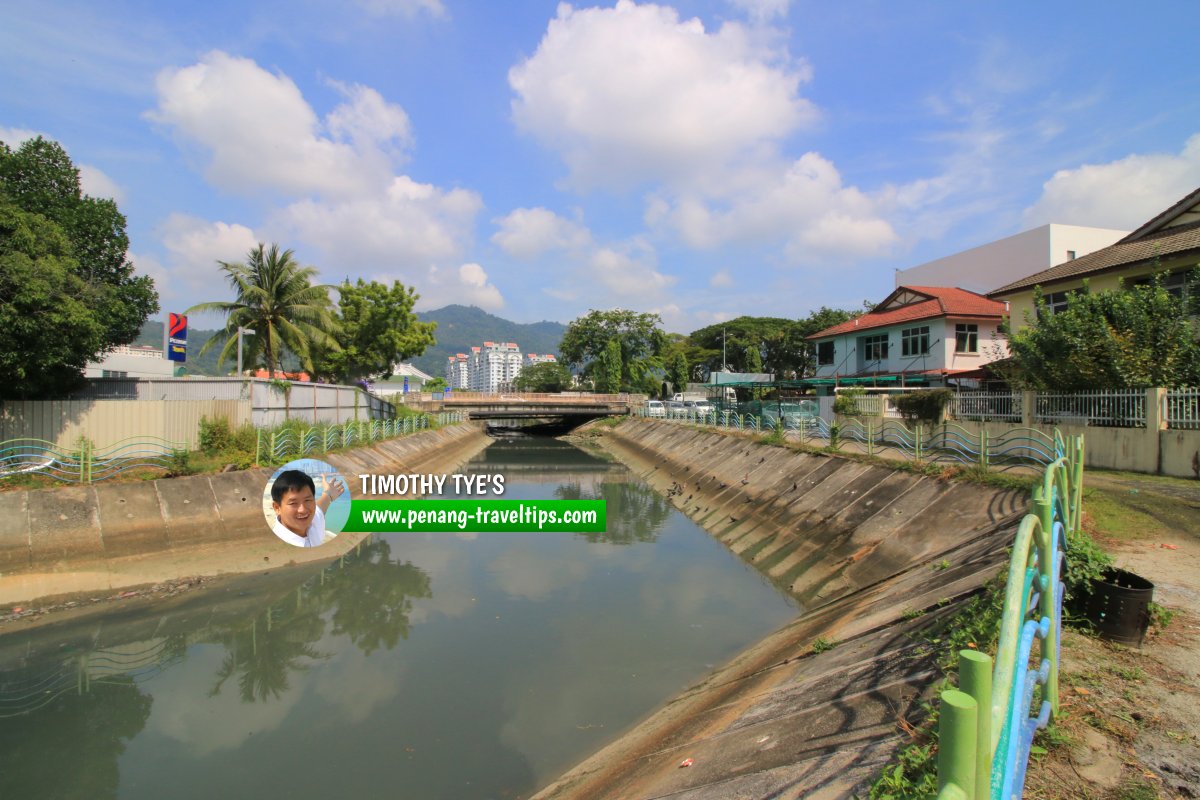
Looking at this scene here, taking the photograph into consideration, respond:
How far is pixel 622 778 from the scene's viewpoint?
230 inches

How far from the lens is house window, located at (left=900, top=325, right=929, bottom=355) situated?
30.7 m

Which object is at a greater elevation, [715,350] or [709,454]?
[715,350]

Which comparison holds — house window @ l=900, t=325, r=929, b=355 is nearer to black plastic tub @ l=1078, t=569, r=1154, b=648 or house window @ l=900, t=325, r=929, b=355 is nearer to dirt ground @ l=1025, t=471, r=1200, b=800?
dirt ground @ l=1025, t=471, r=1200, b=800

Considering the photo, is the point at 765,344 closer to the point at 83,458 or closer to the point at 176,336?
the point at 176,336

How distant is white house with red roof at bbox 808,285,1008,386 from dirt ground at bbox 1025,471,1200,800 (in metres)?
22.9

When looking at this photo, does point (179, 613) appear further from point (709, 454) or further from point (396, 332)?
point (396, 332)

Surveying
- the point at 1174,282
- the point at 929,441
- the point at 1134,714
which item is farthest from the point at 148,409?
the point at 1174,282

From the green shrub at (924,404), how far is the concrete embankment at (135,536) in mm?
18546

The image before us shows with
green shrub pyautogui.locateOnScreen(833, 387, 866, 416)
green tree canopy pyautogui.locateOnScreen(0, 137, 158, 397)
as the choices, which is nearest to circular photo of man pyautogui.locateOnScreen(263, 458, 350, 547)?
green tree canopy pyautogui.locateOnScreen(0, 137, 158, 397)

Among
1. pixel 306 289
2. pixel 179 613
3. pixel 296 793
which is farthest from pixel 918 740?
pixel 306 289

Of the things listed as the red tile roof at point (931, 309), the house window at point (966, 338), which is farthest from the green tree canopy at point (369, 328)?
the house window at point (966, 338)

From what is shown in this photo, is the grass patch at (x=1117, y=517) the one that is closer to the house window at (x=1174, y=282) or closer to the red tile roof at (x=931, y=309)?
the house window at (x=1174, y=282)

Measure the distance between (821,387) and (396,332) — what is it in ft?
91.1

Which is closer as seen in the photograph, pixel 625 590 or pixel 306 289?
pixel 625 590
